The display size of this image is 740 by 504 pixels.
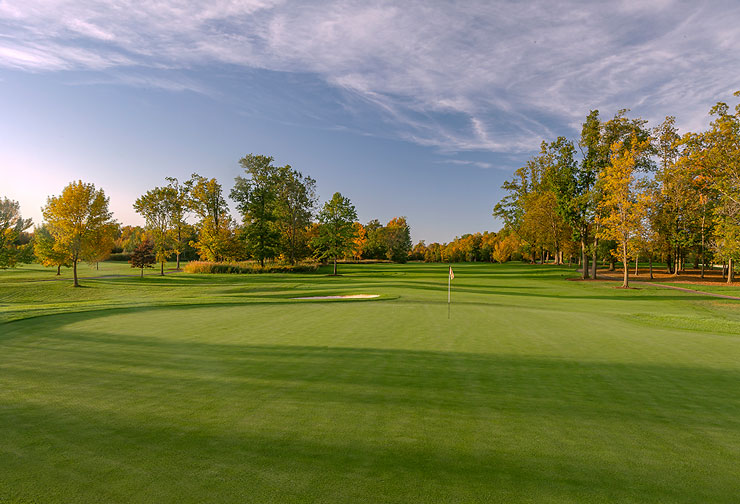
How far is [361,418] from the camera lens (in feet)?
13.6

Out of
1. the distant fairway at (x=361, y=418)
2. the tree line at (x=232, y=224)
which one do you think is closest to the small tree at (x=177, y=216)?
the tree line at (x=232, y=224)

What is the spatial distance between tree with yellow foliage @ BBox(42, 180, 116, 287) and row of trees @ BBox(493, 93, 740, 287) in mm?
43087

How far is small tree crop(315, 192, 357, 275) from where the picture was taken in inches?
1828

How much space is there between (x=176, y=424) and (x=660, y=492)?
183 inches

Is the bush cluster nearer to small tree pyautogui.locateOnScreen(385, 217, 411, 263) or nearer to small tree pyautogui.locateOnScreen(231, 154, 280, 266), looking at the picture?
small tree pyautogui.locateOnScreen(231, 154, 280, 266)

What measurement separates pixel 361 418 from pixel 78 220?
35.6 metres

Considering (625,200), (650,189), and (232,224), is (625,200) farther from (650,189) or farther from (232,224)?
(232,224)

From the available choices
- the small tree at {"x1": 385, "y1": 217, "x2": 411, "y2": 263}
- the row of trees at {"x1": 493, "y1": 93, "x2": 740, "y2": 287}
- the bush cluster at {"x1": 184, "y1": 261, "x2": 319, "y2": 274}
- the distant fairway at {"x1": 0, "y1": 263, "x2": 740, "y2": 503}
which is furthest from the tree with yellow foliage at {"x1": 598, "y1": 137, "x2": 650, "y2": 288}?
the small tree at {"x1": 385, "y1": 217, "x2": 411, "y2": 263}

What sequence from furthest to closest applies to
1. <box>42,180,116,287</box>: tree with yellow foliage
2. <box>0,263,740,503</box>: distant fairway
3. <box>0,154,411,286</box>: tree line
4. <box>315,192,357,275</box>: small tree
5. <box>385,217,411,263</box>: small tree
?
<box>385,217,411,263</box>: small tree → <box>315,192,357,275</box>: small tree → <box>0,154,411,286</box>: tree line → <box>42,180,116,287</box>: tree with yellow foliage → <box>0,263,740,503</box>: distant fairway

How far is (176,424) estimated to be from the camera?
393cm

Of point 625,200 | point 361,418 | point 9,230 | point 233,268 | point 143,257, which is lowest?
point 361,418

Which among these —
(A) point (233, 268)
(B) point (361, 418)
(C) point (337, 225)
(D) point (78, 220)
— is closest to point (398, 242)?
(C) point (337, 225)

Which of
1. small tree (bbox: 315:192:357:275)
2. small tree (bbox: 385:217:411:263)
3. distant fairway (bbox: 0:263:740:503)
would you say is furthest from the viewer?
small tree (bbox: 385:217:411:263)

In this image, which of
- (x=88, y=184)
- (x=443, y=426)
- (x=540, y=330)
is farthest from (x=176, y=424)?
(x=88, y=184)
